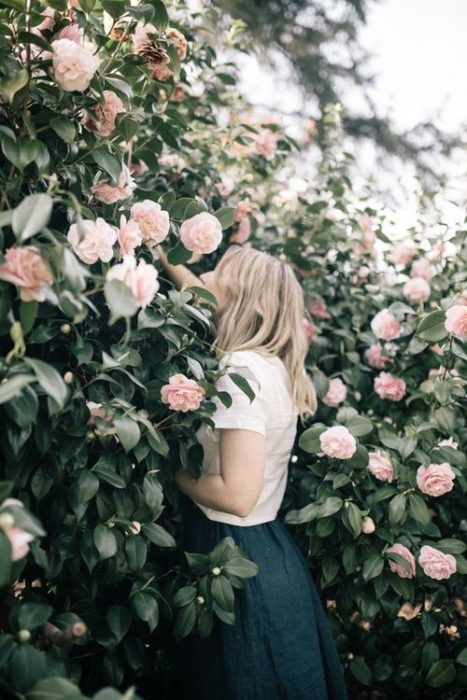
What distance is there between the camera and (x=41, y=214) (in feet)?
2.79

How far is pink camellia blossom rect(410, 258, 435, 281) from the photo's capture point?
231cm

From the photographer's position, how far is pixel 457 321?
1626 millimetres

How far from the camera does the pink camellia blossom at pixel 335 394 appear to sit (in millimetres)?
2139

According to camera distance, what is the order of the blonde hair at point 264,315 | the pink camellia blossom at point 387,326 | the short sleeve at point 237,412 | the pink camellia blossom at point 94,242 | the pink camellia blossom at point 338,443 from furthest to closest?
the pink camellia blossom at point 387,326 < the blonde hair at point 264,315 < the pink camellia blossom at point 338,443 < the short sleeve at point 237,412 < the pink camellia blossom at point 94,242

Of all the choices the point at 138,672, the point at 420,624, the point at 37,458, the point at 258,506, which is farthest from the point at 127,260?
the point at 420,624

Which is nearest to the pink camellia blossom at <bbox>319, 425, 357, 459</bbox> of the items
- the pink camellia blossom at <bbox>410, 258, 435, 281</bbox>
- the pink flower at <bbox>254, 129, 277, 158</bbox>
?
the pink camellia blossom at <bbox>410, 258, 435, 281</bbox>

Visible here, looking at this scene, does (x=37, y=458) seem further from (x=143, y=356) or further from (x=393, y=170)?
(x=393, y=170)

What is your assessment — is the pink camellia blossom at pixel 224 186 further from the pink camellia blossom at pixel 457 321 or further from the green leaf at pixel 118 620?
the green leaf at pixel 118 620

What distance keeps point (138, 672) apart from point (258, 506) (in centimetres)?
56

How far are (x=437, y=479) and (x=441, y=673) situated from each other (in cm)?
73

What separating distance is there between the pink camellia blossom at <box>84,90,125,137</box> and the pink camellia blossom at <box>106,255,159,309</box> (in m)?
0.53

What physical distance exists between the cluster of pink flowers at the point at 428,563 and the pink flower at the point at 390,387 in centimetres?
55

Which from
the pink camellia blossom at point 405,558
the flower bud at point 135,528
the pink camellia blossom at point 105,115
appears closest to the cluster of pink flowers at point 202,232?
the pink camellia blossom at point 105,115

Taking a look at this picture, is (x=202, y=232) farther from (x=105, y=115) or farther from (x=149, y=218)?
(x=105, y=115)
